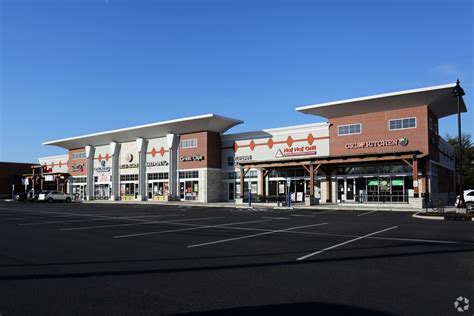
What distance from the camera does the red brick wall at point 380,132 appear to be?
109 feet

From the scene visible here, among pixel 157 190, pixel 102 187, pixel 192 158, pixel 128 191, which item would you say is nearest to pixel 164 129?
pixel 192 158

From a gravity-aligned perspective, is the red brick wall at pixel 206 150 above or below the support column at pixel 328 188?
above

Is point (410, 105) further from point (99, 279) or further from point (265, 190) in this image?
point (99, 279)

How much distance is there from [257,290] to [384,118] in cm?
3164

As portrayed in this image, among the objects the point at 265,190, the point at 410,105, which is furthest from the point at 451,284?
the point at 265,190

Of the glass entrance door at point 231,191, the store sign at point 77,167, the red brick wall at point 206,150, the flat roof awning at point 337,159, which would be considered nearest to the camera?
the flat roof awning at point 337,159

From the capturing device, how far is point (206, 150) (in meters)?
45.1

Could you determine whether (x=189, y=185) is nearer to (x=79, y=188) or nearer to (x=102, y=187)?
(x=102, y=187)

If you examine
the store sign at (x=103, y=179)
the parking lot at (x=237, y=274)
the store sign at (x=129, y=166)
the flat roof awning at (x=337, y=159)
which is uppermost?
the store sign at (x=129, y=166)

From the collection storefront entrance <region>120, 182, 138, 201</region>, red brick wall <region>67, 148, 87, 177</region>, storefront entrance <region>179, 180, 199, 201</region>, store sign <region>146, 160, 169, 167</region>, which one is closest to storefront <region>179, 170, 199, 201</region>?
storefront entrance <region>179, 180, 199, 201</region>

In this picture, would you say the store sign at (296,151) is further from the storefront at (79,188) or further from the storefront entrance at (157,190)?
the storefront at (79,188)

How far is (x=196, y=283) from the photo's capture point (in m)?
6.92

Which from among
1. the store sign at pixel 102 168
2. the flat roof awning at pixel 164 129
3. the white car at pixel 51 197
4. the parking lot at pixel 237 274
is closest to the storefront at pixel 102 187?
the store sign at pixel 102 168

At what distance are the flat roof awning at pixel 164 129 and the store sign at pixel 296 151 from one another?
7.30 metres
